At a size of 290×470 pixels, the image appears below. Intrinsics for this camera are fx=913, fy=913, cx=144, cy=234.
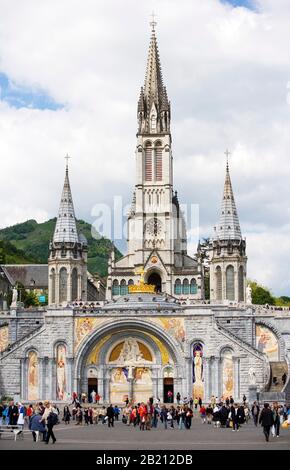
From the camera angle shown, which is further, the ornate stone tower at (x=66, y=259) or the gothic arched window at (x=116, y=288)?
the gothic arched window at (x=116, y=288)

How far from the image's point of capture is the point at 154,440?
35.5 metres

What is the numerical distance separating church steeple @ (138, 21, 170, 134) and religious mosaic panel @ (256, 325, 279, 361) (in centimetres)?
4276

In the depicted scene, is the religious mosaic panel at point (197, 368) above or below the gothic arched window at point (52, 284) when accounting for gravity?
below

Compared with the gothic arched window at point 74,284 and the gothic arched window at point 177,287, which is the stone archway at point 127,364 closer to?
the gothic arched window at point 74,284

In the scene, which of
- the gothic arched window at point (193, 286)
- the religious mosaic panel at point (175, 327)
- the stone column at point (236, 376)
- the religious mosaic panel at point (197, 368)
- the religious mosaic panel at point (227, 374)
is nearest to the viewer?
the stone column at point (236, 376)

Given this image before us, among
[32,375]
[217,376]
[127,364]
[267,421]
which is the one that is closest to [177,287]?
[127,364]

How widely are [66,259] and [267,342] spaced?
28.3m

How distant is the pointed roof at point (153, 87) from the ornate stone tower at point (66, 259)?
829 inches

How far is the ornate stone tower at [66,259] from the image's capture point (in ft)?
321

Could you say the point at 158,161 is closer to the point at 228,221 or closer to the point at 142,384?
the point at 228,221

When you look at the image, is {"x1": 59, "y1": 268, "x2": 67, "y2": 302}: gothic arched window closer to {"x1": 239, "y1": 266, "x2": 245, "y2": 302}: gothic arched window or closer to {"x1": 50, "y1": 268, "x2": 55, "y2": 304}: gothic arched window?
{"x1": 50, "y1": 268, "x2": 55, "y2": 304}: gothic arched window

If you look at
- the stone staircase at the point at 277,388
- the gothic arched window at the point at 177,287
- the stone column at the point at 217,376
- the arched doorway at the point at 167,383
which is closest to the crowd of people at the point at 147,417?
the stone staircase at the point at 277,388
